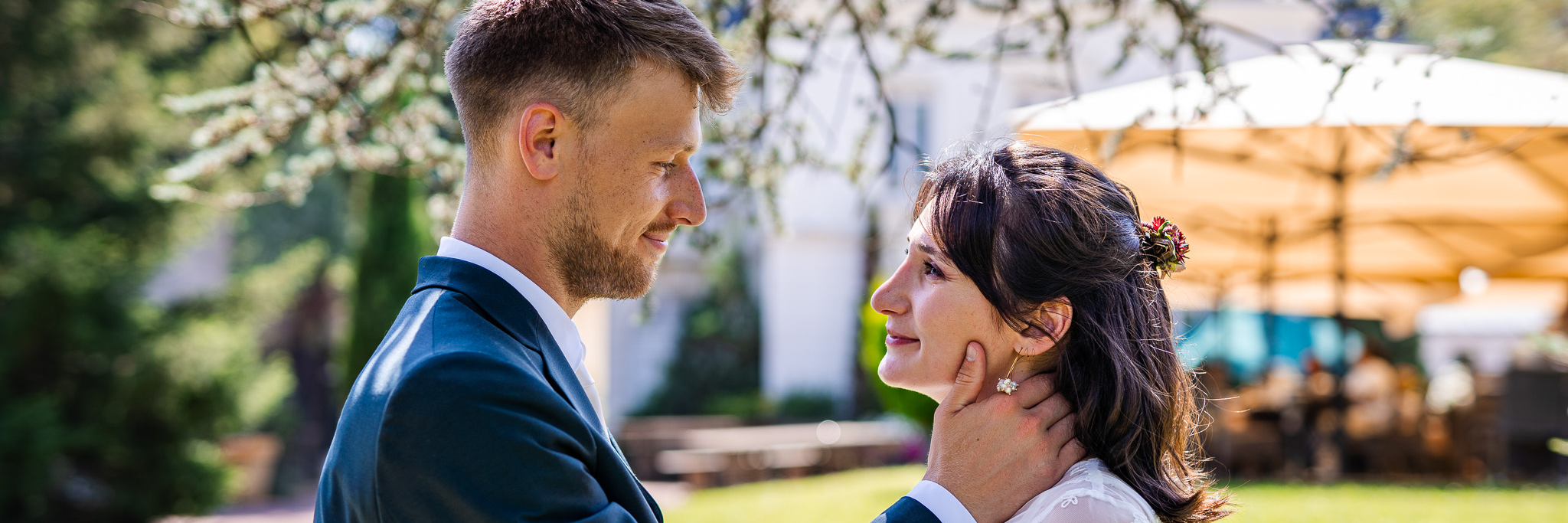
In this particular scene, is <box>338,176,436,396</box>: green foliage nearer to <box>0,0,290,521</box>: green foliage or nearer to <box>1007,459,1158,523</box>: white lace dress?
<box>0,0,290,521</box>: green foliage

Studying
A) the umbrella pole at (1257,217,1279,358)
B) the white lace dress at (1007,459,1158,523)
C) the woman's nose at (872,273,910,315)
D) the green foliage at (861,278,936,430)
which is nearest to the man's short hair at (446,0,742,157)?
the woman's nose at (872,273,910,315)

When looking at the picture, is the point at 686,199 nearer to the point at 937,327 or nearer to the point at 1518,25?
the point at 937,327

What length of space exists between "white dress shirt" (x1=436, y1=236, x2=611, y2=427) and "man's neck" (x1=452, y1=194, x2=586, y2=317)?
0.05ft

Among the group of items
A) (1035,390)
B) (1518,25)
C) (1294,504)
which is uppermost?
(1518,25)

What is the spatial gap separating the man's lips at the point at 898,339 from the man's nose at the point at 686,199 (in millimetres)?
581

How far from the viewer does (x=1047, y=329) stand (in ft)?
7.43

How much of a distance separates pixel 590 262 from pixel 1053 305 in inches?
39.5

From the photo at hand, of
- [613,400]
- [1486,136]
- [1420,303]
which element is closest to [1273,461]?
[1420,303]

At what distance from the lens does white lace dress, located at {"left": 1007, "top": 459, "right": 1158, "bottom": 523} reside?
1989 millimetres

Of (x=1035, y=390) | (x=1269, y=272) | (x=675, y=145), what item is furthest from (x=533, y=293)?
(x=1269, y=272)

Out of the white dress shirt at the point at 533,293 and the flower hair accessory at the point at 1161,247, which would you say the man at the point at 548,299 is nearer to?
the white dress shirt at the point at 533,293

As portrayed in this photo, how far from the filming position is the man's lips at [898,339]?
235cm

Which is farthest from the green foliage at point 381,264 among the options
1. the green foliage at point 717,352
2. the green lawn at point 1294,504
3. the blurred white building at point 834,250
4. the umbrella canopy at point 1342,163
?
the umbrella canopy at point 1342,163

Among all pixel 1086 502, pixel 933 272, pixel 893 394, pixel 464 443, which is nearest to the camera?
pixel 464 443
